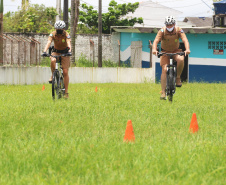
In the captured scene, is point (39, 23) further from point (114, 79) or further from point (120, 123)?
point (120, 123)

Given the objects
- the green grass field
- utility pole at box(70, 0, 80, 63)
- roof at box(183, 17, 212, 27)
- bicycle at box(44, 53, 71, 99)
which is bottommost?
the green grass field

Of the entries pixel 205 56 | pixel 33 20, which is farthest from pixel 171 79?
pixel 33 20

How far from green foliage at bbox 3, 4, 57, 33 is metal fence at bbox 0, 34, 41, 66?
963 inches

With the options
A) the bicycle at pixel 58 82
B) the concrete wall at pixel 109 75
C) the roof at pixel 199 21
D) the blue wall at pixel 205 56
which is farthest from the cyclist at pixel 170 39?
the roof at pixel 199 21

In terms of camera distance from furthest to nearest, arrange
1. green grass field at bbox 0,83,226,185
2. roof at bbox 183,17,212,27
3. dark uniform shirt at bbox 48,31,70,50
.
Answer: roof at bbox 183,17,212,27
dark uniform shirt at bbox 48,31,70,50
green grass field at bbox 0,83,226,185

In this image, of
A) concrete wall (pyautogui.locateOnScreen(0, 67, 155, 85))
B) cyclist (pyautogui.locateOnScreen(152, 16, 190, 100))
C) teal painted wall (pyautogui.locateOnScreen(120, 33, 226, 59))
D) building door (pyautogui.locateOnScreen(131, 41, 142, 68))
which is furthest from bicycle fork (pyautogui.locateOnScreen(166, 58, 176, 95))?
teal painted wall (pyautogui.locateOnScreen(120, 33, 226, 59))

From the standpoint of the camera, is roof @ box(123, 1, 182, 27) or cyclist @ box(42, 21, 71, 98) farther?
roof @ box(123, 1, 182, 27)

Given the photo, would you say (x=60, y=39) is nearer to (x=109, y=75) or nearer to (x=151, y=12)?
(x=109, y=75)

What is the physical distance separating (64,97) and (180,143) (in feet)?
21.4

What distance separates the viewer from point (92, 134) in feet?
20.4

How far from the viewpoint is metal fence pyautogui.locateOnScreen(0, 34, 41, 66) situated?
21.8 meters

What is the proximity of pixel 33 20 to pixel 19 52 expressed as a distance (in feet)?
102

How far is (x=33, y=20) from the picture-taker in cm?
5312

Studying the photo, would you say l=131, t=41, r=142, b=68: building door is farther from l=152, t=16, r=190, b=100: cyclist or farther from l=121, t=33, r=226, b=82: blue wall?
l=152, t=16, r=190, b=100: cyclist
